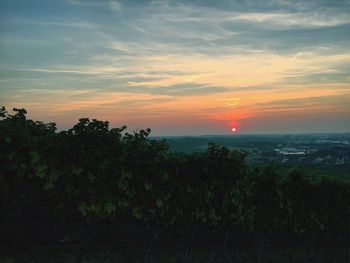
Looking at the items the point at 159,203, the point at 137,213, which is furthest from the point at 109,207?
the point at 159,203

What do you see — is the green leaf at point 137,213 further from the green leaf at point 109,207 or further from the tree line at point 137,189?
the green leaf at point 109,207

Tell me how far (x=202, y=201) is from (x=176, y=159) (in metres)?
1.90

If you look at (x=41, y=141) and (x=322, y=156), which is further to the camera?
(x=322, y=156)

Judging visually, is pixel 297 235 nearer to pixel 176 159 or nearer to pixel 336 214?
pixel 336 214

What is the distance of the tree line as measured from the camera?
12422 mm

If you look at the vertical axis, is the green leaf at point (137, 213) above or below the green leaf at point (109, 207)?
below

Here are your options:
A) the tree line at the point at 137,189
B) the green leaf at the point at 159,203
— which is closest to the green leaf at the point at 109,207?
the tree line at the point at 137,189

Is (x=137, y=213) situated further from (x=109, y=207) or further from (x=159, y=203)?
(x=109, y=207)

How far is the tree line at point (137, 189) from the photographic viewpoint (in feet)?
40.8

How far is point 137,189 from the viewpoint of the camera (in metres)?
13.7

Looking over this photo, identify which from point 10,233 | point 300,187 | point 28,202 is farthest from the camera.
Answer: point 300,187

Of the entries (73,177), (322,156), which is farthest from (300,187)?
(322,156)

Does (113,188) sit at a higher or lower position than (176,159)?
lower

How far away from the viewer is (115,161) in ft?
43.2
